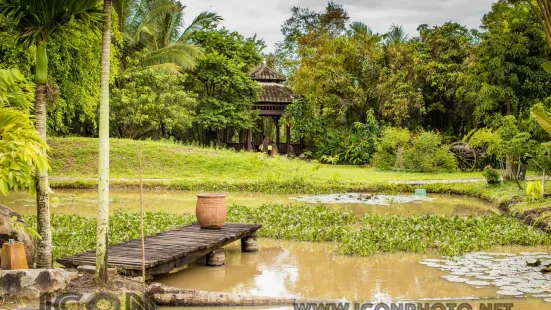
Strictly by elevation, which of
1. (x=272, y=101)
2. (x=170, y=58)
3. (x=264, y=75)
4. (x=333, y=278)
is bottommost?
(x=333, y=278)

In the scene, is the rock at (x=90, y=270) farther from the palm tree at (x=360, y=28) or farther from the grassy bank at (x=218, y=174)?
the palm tree at (x=360, y=28)

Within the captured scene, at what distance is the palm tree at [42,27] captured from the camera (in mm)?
7438

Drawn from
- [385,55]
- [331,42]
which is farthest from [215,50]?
[385,55]

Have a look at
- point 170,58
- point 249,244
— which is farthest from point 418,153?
point 249,244

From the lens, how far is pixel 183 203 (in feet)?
56.0

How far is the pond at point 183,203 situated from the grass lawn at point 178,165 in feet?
11.2

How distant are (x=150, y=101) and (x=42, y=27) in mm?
20606

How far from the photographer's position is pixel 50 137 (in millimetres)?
25266

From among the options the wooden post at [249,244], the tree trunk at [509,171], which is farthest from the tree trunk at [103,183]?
the tree trunk at [509,171]

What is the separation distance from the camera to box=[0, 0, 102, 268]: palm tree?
24.4 feet

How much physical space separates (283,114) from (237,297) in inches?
1040

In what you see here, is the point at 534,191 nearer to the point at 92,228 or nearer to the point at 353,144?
the point at 92,228

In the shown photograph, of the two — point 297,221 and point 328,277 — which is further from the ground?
point 297,221

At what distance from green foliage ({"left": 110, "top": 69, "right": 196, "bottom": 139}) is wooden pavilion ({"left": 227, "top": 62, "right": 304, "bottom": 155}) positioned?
4375 millimetres
